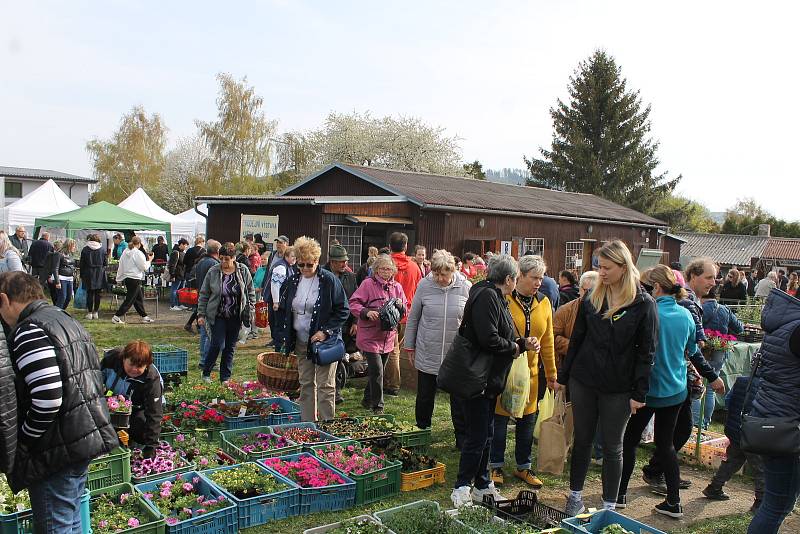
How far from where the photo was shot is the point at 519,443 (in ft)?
17.7

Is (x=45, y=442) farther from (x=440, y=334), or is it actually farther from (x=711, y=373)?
(x=711, y=373)

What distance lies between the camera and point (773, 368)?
11.8ft

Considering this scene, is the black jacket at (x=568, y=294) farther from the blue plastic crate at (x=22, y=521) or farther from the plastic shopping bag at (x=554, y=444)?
the blue plastic crate at (x=22, y=521)

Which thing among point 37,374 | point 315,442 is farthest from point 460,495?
point 37,374

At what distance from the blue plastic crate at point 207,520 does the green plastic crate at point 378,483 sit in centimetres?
92

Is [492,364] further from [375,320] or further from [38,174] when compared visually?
[38,174]

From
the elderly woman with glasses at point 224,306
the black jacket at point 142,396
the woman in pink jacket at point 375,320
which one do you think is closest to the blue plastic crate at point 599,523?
the black jacket at point 142,396

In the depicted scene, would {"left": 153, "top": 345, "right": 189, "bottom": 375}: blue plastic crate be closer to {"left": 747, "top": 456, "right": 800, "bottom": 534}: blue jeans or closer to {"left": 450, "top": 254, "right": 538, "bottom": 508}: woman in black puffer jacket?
{"left": 450, "top": 254, "right": 538, "bottom": 508}: woman in black puffer jacket

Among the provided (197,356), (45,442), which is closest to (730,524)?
(45,442)

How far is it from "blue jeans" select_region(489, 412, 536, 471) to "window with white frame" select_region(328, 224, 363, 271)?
35.7 feet

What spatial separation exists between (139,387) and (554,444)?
11.2 ft

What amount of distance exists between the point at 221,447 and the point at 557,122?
41135 millimetres

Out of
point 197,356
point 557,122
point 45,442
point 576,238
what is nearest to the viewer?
point 45,442

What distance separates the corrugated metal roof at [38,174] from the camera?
51.4 meters
